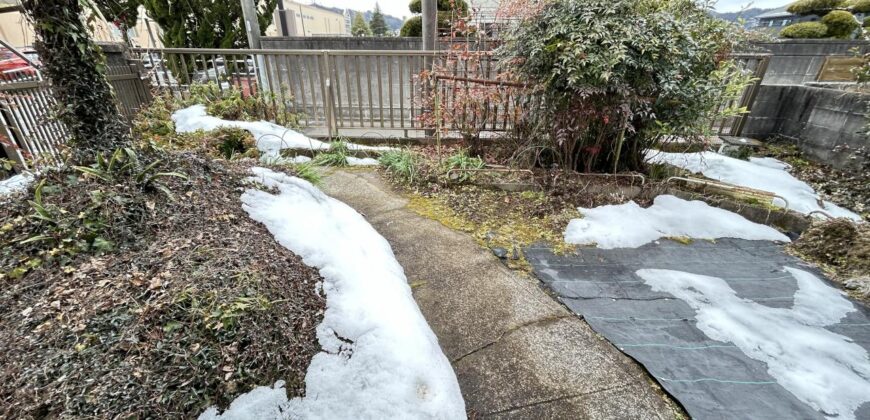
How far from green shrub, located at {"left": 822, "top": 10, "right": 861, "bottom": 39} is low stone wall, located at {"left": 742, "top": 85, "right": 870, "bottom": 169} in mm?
8042

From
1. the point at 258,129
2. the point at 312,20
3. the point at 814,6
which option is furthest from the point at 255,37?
the point at 312,20

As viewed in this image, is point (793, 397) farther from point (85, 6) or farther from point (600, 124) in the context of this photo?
point (85, 6)

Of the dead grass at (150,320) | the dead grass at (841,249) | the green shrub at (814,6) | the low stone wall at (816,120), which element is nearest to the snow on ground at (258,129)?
the dead grass at (150,320)

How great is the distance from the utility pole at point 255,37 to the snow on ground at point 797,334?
17.7ft

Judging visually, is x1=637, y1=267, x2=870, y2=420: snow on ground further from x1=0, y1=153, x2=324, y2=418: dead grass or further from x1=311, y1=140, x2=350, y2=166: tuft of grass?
x1=311, y1=140, x2=350, y2=166: tuft of grass

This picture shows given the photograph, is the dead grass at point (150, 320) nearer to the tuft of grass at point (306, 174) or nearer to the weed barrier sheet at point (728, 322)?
the tuft of grass at point (306, 174)

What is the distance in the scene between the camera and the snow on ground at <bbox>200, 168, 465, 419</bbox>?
131 centimetres

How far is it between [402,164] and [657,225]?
256 cm

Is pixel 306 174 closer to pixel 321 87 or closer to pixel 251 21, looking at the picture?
pixel 321 87

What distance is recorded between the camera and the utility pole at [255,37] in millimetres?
5261

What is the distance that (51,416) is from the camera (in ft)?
3.31

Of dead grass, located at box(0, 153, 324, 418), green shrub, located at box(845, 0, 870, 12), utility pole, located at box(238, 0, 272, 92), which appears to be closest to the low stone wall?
dead grass, located at box(0, 153, 324, 418)

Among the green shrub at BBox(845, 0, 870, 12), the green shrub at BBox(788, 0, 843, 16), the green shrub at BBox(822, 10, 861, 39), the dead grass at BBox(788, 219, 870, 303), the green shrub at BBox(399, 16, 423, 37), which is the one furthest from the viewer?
the green shrub at BBox(788, 0, 843, 16)

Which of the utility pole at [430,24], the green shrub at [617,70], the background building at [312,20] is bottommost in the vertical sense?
the green shrub at [617,70]
